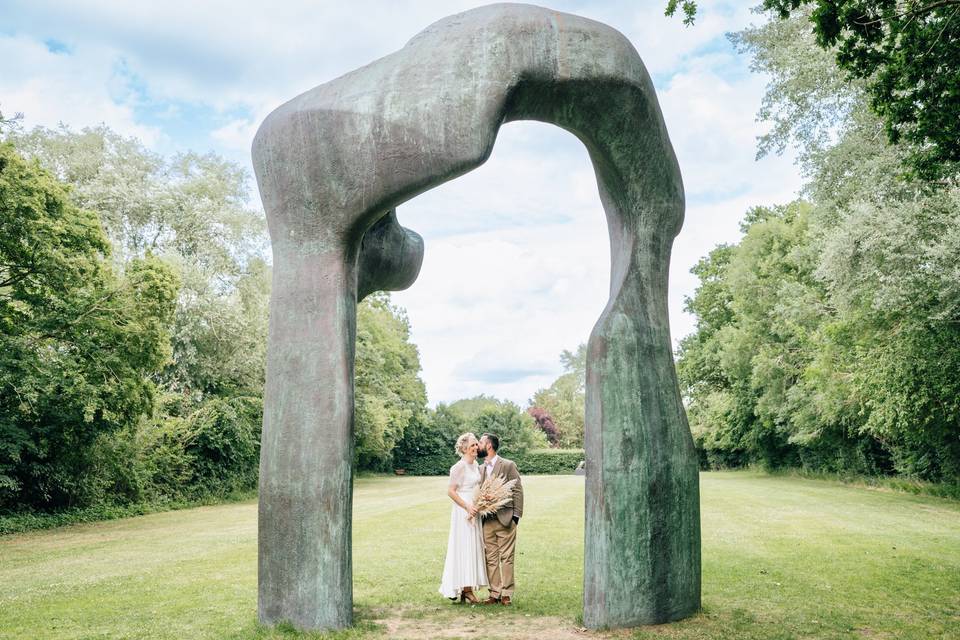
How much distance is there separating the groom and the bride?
132 millimetres

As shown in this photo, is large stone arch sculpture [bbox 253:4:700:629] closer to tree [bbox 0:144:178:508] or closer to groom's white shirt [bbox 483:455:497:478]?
groom's white shirt [bbox 483:455:497:478]

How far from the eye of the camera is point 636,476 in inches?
300

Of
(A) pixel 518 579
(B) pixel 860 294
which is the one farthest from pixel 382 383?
(A) pixel 518 579

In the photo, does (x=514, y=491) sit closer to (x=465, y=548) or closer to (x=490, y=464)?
(x=490, y=464)

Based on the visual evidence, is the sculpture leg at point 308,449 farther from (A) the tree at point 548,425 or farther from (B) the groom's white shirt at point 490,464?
(A) the tree at point 548,425

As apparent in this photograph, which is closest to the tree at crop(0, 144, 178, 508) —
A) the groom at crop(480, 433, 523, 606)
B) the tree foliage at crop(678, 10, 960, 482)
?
the groom at crop(480, 433, 523, 606)

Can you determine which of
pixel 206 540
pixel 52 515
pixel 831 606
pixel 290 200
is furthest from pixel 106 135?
pixel 831 606

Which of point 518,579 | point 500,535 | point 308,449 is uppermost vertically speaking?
point 308,449

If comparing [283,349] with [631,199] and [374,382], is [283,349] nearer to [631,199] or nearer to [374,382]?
[631,199]

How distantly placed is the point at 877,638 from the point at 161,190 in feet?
90.8

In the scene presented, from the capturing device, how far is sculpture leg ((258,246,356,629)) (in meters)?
7.33

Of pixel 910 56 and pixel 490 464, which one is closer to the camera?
pixel 910 56

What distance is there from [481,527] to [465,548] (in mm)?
294

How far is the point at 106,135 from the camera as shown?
1151 inches
